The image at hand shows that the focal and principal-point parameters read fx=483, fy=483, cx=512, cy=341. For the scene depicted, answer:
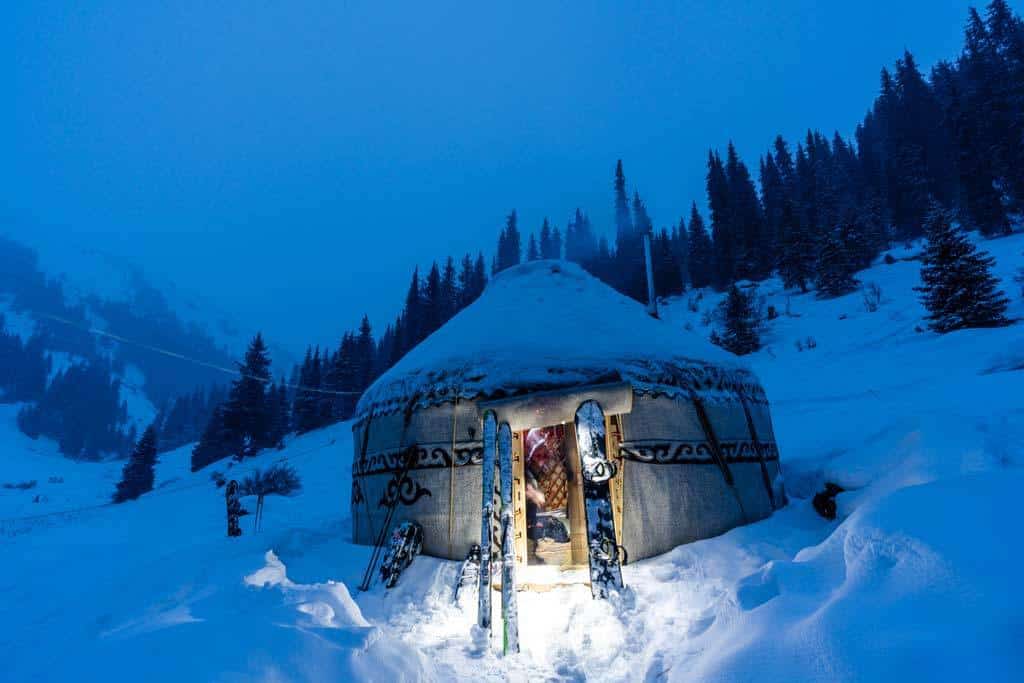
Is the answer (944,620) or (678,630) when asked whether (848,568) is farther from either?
(678,630)

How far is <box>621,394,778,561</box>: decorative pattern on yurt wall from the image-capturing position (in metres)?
4.31

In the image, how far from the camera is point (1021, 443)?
4039 millimetres

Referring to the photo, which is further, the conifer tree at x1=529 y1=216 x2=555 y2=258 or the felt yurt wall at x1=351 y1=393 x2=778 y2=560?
the conifer tree at x1=529 y1=216 x2=555 y2=258

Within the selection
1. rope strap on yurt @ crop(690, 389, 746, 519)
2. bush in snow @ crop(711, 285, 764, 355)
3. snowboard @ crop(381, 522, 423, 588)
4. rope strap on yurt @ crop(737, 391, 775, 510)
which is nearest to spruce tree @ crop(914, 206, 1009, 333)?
bush in snow @ crop(711, 285, 764, 355)

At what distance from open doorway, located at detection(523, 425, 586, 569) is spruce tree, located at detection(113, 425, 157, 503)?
26278 millimetres

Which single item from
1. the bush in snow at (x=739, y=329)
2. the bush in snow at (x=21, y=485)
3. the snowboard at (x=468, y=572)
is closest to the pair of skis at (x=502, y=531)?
the snowboard at (x=468, y=572)

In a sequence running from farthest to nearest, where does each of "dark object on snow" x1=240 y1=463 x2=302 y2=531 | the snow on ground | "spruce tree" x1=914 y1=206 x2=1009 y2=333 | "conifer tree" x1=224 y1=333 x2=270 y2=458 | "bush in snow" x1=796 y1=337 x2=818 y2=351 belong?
"conifer tree" x1=224 y1=333 x2=270 y2=458 → "bush in snow" x1=796 y1=337 x2=818 y2=351 → "dark object on snow" x1=240 y1=463 x2=302 y2=531 → "spruce tree" x1=914 y1=206 x2=1009 y2=333 → the snow on ground

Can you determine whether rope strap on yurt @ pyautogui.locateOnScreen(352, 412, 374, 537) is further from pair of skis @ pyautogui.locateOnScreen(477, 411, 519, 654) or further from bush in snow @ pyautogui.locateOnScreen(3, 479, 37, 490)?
bush in snow @ pyautogui.locateOnScreen(3, 479, 37, 490)

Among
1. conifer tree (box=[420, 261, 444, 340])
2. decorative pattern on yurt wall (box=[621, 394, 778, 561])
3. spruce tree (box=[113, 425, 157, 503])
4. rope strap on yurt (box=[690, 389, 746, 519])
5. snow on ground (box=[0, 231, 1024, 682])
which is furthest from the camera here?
conifer tree (box=[420, 261, 444, 340])

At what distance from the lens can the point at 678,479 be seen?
4.52 m

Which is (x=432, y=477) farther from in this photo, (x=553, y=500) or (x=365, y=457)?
(x=553, y=500)

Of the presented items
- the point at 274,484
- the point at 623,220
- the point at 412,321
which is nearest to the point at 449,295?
the point at 412,321

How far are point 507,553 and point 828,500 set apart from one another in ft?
11.2

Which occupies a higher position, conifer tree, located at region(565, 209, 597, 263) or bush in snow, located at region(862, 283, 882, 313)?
conifer tree, located at region(565, 209, 597, 263)
